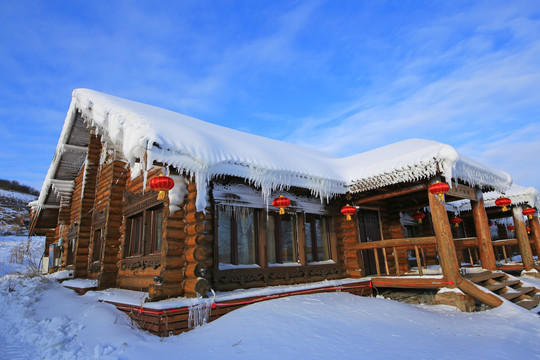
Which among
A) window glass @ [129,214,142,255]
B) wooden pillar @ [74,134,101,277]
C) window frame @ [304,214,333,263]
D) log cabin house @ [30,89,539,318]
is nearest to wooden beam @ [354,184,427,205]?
log cabin house @ [30,89,539,318]

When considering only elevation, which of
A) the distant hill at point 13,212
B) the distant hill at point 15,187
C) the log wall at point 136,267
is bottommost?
the log wall at point 136,267

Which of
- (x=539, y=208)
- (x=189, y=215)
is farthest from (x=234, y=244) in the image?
(x=539, y=208)

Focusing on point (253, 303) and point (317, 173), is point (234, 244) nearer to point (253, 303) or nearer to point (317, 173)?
point (253, 303)

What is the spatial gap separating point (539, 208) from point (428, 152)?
8974 millimetres

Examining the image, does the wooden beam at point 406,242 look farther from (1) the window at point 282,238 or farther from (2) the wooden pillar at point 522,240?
(2) the wooden pillar at point 522,240

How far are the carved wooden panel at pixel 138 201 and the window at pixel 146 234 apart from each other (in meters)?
0.18

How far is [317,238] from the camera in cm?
976

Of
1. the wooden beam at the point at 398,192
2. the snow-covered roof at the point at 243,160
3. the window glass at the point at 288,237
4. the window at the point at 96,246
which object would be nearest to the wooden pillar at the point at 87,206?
the window at the point at 96,246

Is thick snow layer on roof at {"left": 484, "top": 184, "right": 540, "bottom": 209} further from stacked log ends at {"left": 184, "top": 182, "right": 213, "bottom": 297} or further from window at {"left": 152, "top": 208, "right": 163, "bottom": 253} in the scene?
window at {"left": 152, "top": 208, "right": 163, "bottom": 253}

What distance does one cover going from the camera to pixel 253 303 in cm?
661

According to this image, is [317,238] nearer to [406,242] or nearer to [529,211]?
[406,242]

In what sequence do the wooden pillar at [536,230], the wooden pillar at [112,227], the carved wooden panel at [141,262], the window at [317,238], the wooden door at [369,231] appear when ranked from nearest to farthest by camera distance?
the carved wooden panel at [141,262]
the wooden pillar at [112,227]
the window at [317,238]
the wooden door at [369,231]
the wooden pillar at [536,230]

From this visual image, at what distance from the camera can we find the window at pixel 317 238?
Answer: 31.1 feet

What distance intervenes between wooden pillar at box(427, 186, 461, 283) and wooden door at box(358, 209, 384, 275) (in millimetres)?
3422
